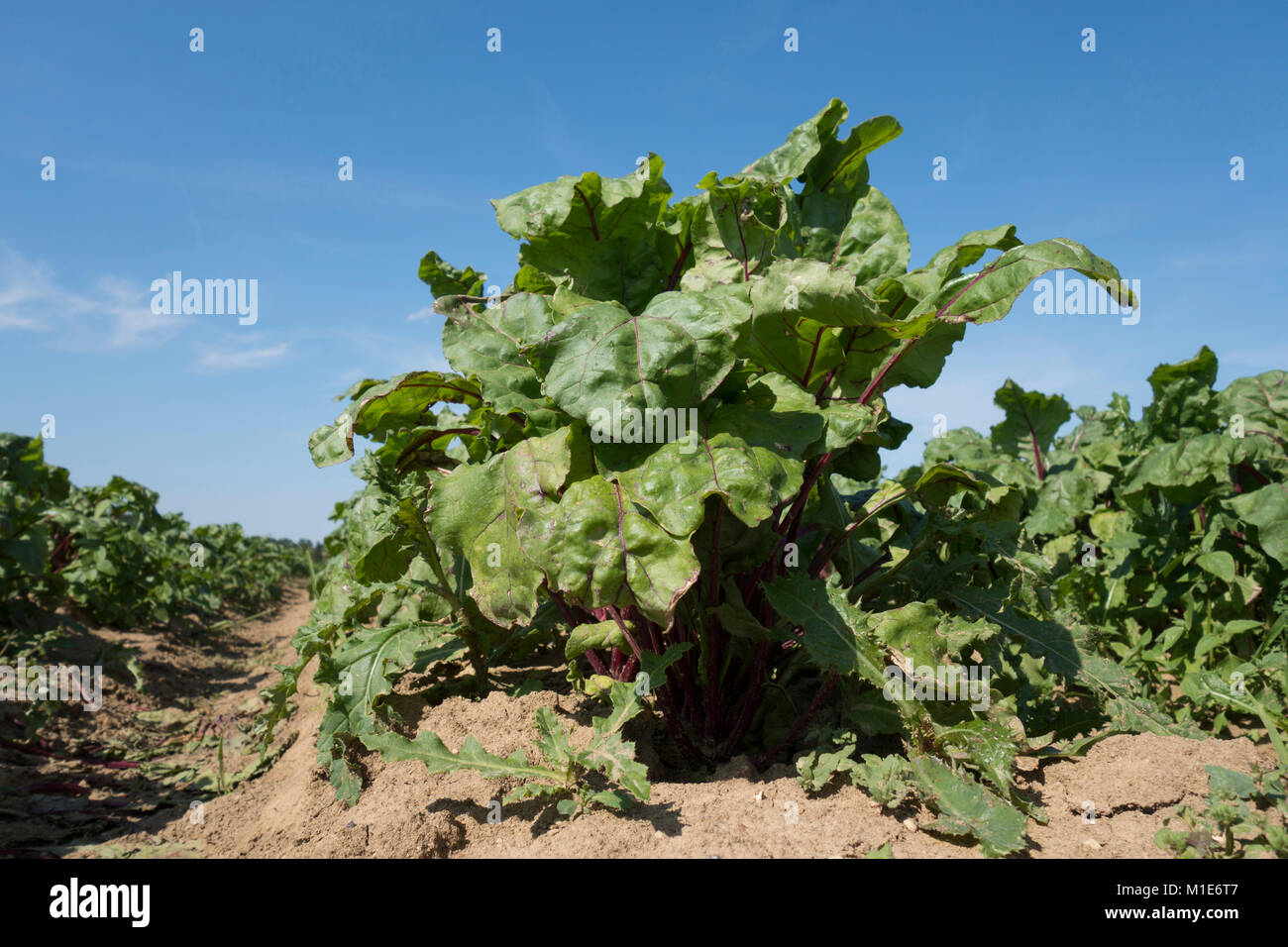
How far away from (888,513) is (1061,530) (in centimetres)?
265

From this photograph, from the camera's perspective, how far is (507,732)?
8.65 ft

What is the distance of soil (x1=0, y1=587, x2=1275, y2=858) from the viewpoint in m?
1.95

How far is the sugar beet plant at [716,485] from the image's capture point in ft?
6.83

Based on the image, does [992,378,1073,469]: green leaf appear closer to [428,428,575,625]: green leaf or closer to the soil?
the soil

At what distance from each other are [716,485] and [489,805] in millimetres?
1154

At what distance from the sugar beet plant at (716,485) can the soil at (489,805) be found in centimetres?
15

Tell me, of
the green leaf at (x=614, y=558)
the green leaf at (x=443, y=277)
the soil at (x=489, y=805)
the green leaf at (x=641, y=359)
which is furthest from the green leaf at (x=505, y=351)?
the soil at (x=489, y=805)

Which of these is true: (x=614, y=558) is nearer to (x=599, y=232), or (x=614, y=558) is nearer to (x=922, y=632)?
(x=922, y=632)

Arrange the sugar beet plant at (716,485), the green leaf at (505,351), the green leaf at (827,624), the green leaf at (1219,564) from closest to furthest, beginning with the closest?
the sugar beet plant at (716,485) < the green leaf at (827,624) < the green leaf at (505,351) < the green leaf at (1219,564)

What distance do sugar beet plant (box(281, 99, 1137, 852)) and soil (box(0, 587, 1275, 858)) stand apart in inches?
5.8

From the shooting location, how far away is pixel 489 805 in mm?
2234

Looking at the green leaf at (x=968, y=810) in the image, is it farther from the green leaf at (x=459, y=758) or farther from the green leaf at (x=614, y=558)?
the green leaf at (x=459, y=758)

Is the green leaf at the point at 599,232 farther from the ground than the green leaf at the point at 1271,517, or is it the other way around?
the green leaf at the point at 599,232

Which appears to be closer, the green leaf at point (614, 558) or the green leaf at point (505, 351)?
the green leaf at point (614, 558)
